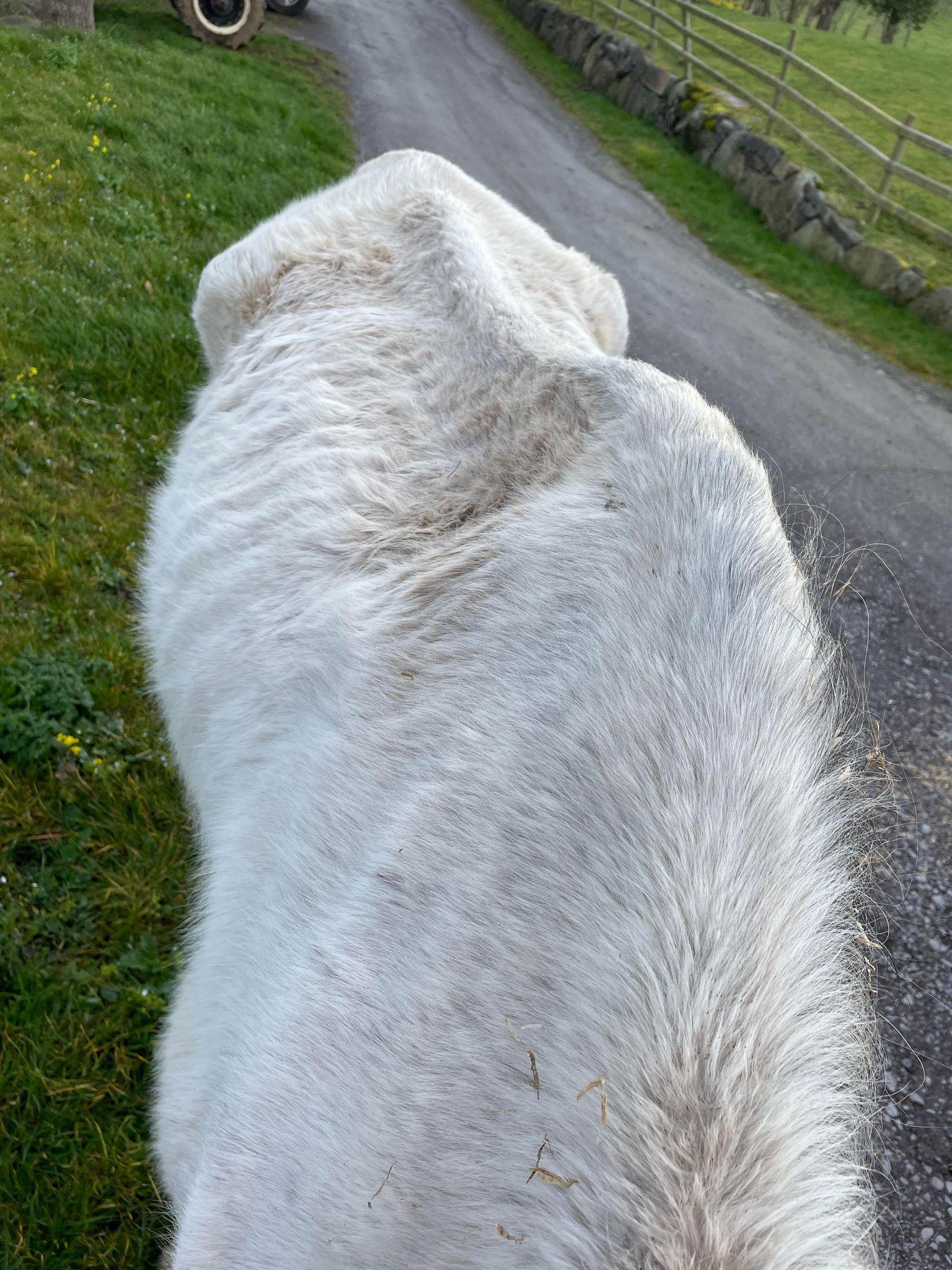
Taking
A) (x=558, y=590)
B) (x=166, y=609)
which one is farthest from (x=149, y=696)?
(x=558, y=590)

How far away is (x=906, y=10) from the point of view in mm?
Result: 24547

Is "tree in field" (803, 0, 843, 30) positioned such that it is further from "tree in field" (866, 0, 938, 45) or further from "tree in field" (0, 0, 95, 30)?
"tree in field" (0, 0, 95, 30)

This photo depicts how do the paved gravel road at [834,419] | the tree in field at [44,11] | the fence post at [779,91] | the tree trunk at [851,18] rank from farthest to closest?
the tree trunk at [851,18] < the fence post at [779,91] < the tree in field at [44,11] < the paved gravel road at [834,419]

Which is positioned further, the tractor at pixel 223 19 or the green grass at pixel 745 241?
the tractor at pixel 223 19

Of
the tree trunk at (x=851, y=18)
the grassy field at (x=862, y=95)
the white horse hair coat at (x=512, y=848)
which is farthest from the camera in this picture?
the tree trunk at (x=851, y=18)

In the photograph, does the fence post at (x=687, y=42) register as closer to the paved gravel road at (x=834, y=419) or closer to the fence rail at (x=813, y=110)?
the fence rail at (x=813, y=110)

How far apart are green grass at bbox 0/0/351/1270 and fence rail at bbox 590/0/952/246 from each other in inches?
363

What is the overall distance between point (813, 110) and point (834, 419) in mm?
9685

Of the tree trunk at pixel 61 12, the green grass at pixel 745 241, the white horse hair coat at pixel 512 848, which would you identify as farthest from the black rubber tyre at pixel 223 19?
the white horse hair coat at pixel 512 848

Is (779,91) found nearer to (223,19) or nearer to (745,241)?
(745,241)

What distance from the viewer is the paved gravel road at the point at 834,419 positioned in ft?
10.7

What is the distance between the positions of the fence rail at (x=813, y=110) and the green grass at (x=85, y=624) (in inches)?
363

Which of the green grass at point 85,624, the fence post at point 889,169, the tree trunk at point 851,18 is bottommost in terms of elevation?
the green grass at point 85,624

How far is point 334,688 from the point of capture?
196 centimetres
